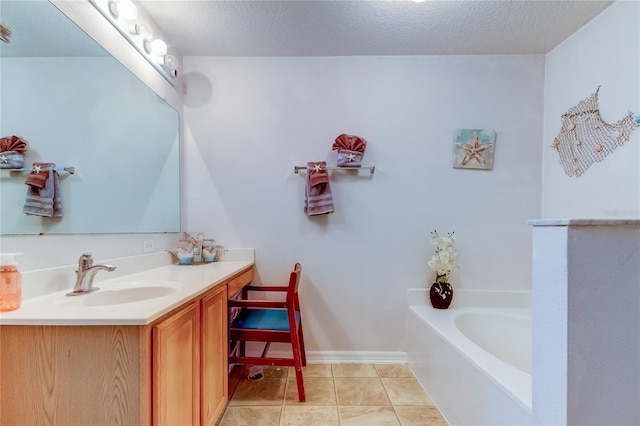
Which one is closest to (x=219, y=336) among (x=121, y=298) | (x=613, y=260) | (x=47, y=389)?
(x=121, y=298)

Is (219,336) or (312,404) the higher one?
(219,336)

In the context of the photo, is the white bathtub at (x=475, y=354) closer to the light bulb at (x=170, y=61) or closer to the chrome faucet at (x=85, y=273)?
the chrome faucet at (x=85, y=273)

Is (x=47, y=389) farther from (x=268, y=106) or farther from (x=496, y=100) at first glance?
(x=496, y=100)

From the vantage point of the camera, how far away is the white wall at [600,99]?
156 centimetres

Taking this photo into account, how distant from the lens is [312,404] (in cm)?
164

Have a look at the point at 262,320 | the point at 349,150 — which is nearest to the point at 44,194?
the point at 262,320

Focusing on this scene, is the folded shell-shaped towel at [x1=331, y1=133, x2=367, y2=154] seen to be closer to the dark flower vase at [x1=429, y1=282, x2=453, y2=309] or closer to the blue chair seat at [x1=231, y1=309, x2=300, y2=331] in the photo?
the dark flower vase at [x1=429, y1=282, x2=453, y2=309]

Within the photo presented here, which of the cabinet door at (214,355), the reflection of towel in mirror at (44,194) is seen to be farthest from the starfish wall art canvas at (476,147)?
the reflection of towel in mirror at (44,194)

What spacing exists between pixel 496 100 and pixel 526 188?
72 cm

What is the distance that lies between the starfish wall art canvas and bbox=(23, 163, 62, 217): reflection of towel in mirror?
95.3 inches

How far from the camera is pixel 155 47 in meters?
1.74

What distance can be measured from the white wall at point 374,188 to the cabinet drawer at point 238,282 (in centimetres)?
16

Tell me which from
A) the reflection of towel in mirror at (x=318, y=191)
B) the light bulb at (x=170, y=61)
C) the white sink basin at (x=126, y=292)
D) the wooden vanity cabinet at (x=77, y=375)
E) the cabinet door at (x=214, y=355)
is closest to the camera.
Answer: the wooden vanity cabinet at (x=77, y=375)

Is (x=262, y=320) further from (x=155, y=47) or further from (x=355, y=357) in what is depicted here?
(x=155, y=47)
